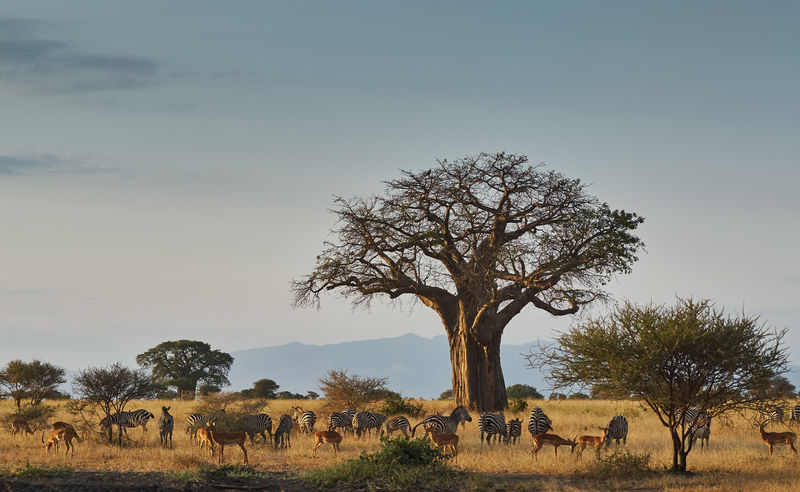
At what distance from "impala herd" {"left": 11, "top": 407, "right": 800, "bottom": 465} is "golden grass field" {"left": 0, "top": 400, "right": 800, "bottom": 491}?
34 centimetres

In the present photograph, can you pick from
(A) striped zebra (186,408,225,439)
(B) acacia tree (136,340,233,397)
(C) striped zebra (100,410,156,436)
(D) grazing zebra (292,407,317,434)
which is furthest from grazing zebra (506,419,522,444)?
(B) acacia tree (136,340,233,397)

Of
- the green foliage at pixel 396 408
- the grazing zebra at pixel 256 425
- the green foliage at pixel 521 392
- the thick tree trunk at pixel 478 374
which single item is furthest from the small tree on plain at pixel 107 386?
the green foliage at pixel 521 392

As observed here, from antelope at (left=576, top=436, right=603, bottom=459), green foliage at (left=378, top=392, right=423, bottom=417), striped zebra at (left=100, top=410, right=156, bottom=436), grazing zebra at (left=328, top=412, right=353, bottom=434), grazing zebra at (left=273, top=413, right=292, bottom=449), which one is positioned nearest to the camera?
antelope at (left=576, top=436, right=603, bottom=459)

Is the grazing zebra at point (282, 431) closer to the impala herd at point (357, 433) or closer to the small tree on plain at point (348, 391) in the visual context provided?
the impala herd at point (357, 433)

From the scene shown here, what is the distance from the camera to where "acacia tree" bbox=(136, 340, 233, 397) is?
67.3m

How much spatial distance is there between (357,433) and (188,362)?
4604 cm

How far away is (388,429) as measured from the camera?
24594mm

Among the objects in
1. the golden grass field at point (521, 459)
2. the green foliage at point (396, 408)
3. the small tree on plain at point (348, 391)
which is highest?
the small tree on plain at point (348, 391)

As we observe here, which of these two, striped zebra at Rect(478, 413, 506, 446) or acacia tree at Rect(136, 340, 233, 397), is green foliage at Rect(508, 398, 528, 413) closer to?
striped zebra at Rect(478, 413, 506, 446)

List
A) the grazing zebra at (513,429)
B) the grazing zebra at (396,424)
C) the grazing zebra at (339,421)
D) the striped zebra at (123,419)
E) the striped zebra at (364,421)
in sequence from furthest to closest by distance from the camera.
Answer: the grazing zebra at (339,421), the striped zebra at (364,421), the grazing zebra at (396,424), the striped zebra at (123,419), the grazing zebra at (513,429)

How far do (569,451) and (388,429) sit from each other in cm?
583

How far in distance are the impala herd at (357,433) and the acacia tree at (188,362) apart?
4057 centimetres

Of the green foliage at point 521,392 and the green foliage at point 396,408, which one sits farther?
the green foliage at point 521,392

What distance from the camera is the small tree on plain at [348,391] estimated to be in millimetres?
32594
